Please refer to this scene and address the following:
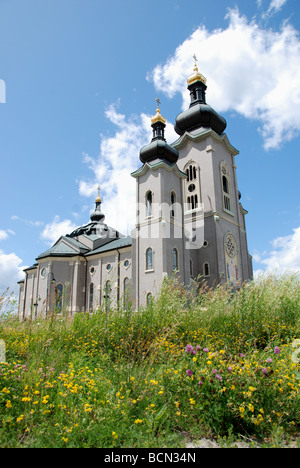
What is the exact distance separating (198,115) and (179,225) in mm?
13858

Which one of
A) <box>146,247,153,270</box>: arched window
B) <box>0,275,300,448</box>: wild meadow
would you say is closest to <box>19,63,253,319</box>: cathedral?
<box>146,247,153,270</box>: arched window

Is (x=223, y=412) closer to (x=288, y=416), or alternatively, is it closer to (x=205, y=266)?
(x=288, y=416)

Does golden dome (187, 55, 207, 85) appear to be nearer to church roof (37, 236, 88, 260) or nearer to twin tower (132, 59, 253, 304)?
twin tower (132, 59, 253, 304)

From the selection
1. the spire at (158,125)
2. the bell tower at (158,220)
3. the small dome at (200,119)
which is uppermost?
the small dome at (200,119)

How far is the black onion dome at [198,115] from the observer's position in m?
35.6

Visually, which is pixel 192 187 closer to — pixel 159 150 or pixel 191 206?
pixel 191 206

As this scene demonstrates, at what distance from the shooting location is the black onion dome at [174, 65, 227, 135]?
117 feet

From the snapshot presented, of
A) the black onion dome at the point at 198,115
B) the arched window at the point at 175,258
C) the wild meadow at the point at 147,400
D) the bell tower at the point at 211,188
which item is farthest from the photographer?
the black onion dome at the point at 198,115

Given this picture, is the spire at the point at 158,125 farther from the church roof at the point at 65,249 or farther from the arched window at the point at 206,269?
the church roof at the point at 65,249

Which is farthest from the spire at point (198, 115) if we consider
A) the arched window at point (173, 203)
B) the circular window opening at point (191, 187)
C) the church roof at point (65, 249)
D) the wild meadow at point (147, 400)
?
the wild meadow at point (147, 400)

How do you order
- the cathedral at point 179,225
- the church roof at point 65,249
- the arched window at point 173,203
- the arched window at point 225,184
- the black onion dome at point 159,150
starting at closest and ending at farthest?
1. the cathedral at point 179,225
2. the arched window at point 173,203
3. the black onion dome at point 159,150
4. the arched window at point 225,184
5. the church roof at point 65,249

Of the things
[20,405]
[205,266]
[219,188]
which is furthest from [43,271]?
[20,405]

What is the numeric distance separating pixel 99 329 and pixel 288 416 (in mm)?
4215
